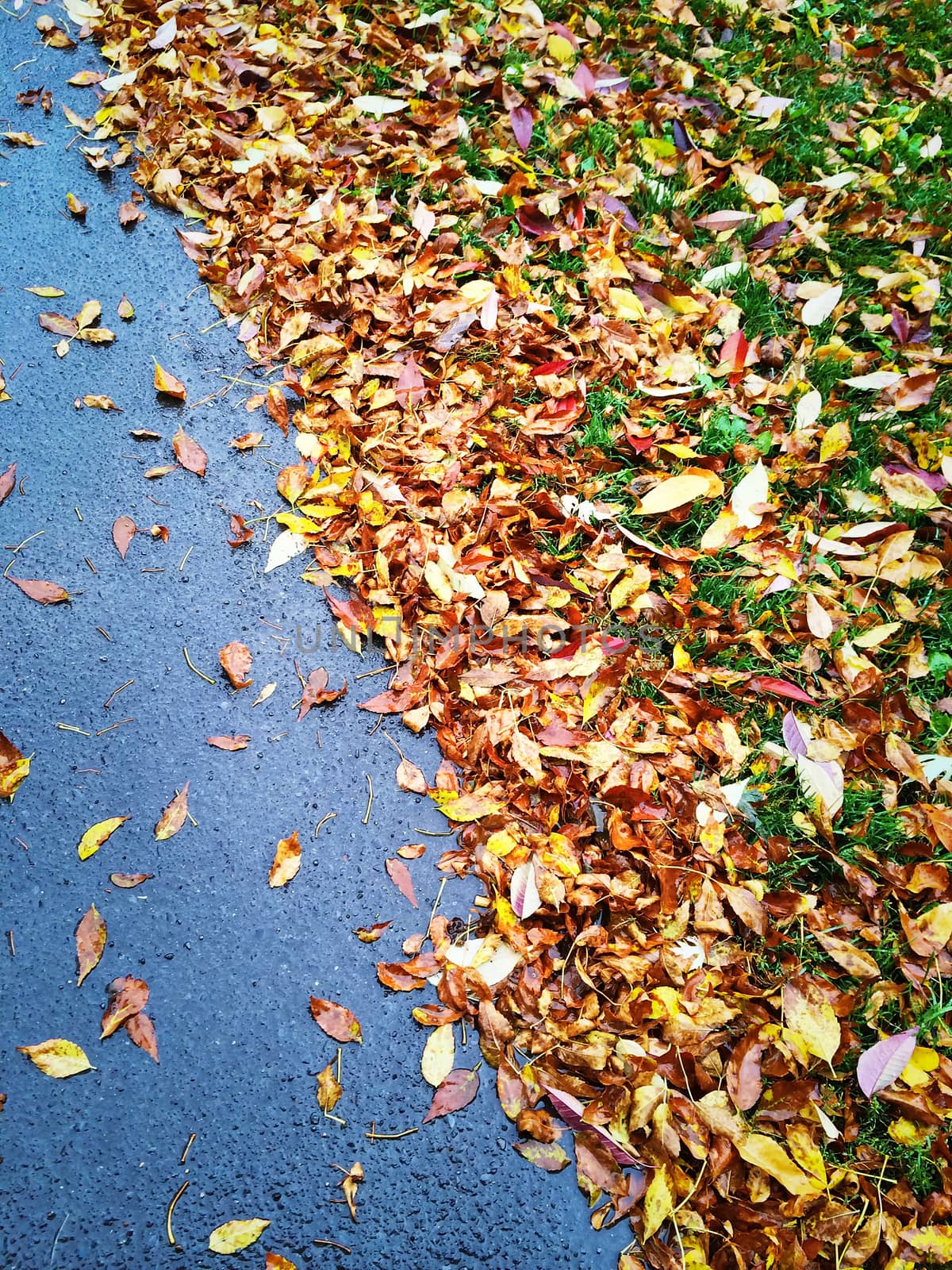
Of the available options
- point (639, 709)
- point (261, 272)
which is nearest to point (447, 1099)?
point (639, 709)

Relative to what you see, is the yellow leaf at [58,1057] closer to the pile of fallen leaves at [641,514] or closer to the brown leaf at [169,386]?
the pile of fallen leaves at [641,514]

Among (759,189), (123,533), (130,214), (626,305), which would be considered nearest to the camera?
(123,533)

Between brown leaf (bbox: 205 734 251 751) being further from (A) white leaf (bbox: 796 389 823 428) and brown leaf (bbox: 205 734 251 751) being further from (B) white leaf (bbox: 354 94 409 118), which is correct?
(B) white leaf (bbox: 354 94 409 118)

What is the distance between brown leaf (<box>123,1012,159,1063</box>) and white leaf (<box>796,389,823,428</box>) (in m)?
2.31

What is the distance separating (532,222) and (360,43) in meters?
1.15

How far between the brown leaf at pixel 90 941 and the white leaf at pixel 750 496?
187 centimetres

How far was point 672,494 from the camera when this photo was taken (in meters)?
2.18

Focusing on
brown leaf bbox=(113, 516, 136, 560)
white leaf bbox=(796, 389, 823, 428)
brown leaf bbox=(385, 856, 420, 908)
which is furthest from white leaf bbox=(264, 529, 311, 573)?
white leaf bbox=(796, 389, 823, 428)

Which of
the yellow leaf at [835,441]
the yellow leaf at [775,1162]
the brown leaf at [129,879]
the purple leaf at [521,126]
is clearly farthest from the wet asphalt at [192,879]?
the yellow leaf at [835,441]

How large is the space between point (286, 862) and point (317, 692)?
43 centimetres

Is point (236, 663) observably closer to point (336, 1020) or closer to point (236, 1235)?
point (336, 1020)

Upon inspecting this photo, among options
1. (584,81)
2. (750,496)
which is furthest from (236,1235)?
(584,81)

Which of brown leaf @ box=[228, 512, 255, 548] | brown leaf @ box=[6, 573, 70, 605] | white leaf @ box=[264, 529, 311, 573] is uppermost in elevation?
brown leaf @ box=[228, 512, 255, 548]

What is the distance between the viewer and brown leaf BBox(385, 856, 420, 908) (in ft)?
5.79
